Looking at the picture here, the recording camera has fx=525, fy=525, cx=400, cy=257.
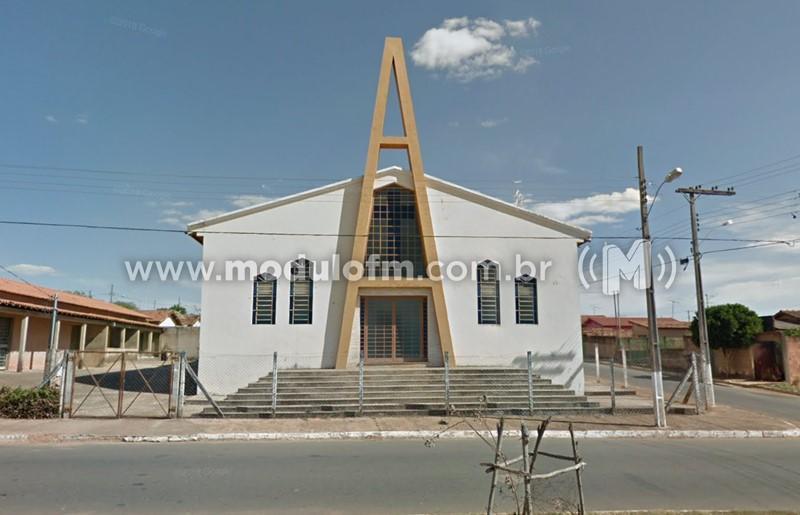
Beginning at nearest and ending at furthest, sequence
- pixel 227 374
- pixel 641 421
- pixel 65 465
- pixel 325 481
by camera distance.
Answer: pixel 325 481, pixel 65 465, pixel 641 421, pixel 227 374

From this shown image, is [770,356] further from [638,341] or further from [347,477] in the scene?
[347,477]

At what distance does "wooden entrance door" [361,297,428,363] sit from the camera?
1705cm

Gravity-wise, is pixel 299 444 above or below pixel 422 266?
below

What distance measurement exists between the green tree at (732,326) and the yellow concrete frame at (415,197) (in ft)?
61.6

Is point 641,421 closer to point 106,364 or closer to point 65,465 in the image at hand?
point 65,465

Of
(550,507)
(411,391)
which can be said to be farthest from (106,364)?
(550,507)

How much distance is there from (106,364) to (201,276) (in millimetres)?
21450

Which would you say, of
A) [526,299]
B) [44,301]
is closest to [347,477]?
[526,299]

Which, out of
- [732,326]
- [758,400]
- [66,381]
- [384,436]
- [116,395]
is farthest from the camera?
[732,326]

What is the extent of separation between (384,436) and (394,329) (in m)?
6.16

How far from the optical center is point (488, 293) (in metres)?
17.4

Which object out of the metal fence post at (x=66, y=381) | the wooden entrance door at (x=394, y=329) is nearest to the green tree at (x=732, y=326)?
the wooden entrance door at (x=394, y=329)

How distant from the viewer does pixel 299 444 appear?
413 inches

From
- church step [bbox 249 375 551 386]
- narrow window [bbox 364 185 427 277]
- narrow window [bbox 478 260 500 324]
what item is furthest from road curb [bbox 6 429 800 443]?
narrow window [bbox 364 185 427 277]
